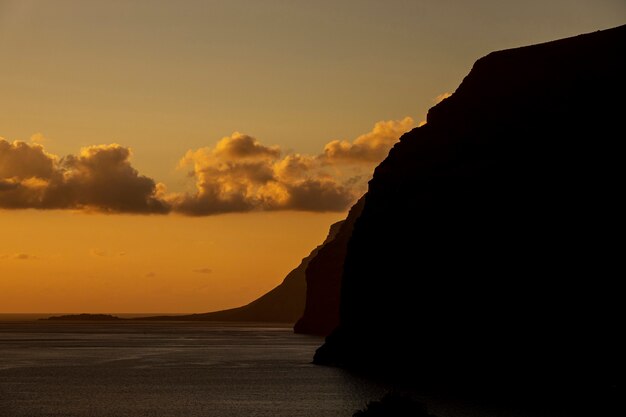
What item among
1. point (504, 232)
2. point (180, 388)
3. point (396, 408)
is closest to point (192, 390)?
point (180, 388)

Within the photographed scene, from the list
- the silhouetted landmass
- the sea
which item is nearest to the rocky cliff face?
the sea

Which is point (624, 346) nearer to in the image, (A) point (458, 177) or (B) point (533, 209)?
(B) point (533, 209)

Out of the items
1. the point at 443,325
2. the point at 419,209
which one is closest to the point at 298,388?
the point at 443,325

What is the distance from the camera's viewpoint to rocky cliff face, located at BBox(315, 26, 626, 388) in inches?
3223

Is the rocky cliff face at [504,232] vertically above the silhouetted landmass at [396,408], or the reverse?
the rocky cliff face at [504,232]

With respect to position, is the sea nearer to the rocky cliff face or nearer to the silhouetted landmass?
the rocky cliff face

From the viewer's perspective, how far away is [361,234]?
4360 inches

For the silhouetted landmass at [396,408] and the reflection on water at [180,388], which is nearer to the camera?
the silhouetted landmass at [396,408]

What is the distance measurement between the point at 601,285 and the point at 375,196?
1371 inches

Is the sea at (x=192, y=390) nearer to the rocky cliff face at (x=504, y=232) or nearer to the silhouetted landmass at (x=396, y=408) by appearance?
the rocky cliff face at (x=504, y=232)

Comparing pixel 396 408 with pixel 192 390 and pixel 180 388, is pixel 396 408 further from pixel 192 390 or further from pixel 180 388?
pixel 180 388

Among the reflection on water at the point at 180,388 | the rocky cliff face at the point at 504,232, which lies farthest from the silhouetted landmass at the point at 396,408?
the rocky cliff face at the point at 504,232

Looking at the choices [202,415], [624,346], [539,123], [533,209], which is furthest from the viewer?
[539,123]

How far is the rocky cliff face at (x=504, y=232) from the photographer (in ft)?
269
